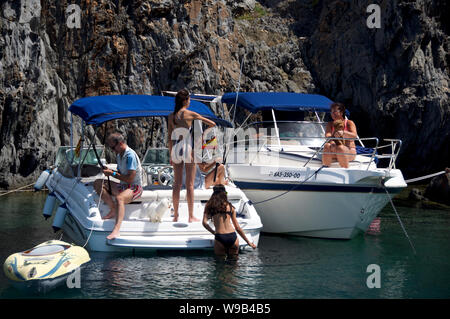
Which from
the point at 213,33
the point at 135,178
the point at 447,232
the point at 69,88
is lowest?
the point at 447,232

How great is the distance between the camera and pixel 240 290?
6.41 m

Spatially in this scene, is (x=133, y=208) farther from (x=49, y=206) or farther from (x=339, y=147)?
(x=339, y=147)

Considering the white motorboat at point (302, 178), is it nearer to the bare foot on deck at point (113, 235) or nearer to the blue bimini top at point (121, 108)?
the blue bimini top at point (121, 108)

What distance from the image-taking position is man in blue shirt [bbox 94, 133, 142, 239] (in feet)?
26.0

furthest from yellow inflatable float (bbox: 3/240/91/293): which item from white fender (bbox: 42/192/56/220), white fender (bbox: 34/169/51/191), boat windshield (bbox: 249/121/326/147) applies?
boat windshield (bbox: 249/121/326/147)

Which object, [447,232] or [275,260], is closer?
[275,260]

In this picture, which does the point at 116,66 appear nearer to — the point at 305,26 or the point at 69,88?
the point at 69,88

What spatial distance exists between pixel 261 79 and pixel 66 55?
11.9 metres

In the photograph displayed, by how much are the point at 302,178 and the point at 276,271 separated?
307cm

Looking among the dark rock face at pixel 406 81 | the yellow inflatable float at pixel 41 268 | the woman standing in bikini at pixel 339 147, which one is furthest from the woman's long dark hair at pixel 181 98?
the dark rock face at pixel 406 81

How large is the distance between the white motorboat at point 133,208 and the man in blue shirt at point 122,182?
186 mm

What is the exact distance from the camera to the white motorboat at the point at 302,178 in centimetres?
982

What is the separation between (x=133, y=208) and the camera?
8.58 metres

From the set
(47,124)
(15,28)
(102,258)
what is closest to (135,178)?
(102,258)
